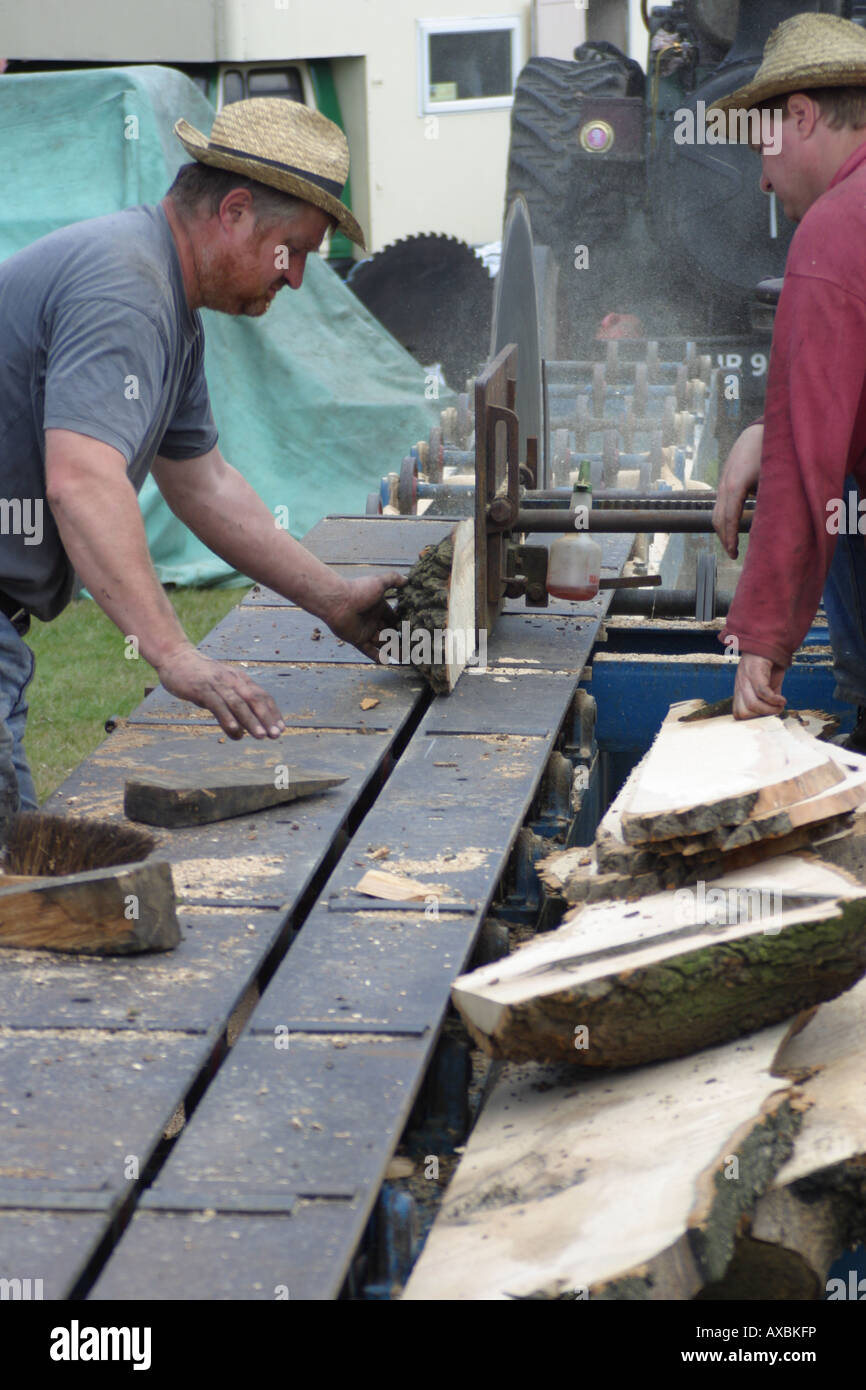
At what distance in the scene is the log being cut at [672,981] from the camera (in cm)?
232

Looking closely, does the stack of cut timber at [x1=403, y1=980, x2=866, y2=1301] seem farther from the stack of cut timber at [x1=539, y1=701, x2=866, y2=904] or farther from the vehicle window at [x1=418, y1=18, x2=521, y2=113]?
the vehicle window at [x1=418, y1=18, x2=521, y2=113]

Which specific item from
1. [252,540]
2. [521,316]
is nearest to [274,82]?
[521,316]

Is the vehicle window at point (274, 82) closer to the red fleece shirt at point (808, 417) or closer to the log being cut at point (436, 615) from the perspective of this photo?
the log being cut at point (436, 615)

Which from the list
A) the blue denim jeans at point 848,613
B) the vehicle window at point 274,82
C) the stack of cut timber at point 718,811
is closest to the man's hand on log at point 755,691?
the stack of cut timber at point 718,811

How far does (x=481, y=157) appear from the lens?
1551 centimetres

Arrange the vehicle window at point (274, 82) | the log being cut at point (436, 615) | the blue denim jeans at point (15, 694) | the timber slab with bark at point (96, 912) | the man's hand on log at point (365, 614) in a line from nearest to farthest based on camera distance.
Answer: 1. the timber slab with bark at point (96, 912)
2. the blue denim jeans at point (15, 694)
3. the log being cut at point (436, 615)
4. the man's hand on log at point (365, 614)
5. the vehicle window at point (274, 82)

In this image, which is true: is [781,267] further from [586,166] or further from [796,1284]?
[796,1284]

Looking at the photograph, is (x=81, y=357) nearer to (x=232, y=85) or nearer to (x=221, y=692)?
(x=221, y=692)

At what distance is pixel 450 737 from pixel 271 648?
2.64ft

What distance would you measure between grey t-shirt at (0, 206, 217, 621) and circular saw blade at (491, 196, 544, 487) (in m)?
1.91

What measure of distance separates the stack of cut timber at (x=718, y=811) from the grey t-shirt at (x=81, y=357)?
124cm

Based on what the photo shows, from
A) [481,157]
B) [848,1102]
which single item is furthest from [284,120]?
[481,157]

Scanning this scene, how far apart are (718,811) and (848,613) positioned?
1218 mm

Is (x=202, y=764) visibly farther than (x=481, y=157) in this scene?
No
